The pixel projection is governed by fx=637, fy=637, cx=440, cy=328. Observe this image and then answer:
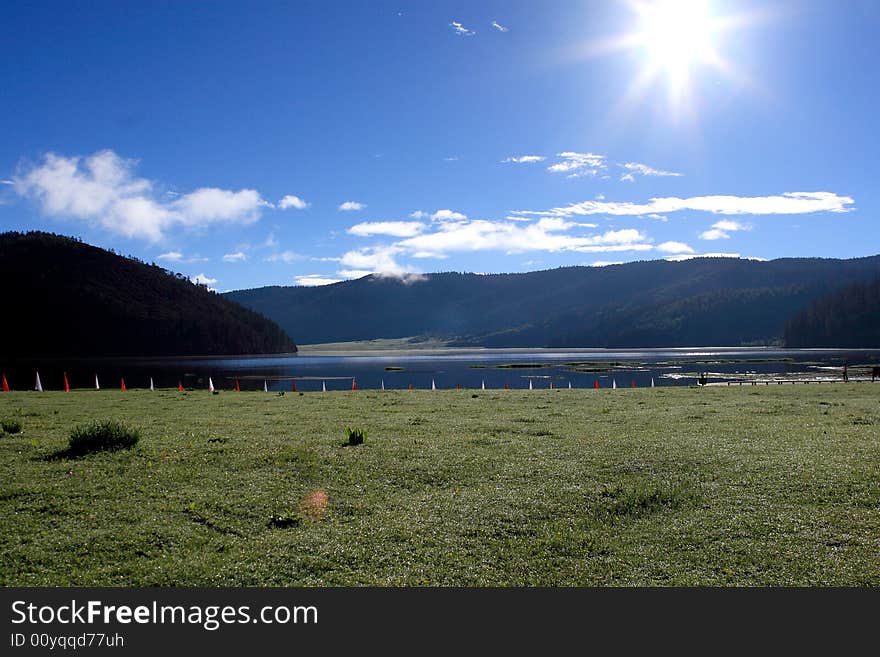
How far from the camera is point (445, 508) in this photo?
12.4 meters

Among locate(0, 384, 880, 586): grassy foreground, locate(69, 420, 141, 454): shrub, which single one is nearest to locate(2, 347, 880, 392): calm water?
locate(0, 384, 880, 586): grassy foreground

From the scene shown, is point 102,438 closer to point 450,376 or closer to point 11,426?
point 11,426

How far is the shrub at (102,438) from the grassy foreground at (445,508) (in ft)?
1.35

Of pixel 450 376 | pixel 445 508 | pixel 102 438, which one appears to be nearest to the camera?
pixel 445 508

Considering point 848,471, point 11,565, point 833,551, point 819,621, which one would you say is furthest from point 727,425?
point 11,565

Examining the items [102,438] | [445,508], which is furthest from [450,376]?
[445,508]

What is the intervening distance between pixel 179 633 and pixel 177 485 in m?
6.34

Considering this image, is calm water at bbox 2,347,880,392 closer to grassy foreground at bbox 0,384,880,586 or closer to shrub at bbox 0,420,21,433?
shrub at bbox 0,420,21,433

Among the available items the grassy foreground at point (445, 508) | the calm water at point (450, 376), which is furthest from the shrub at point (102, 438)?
the calm water at point (450, 376)

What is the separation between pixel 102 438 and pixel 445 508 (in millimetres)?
9527

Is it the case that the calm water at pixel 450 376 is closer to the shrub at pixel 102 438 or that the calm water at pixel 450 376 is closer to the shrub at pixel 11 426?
the shrub at pixel 11 426

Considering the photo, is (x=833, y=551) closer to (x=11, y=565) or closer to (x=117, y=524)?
(x=117, y=524)

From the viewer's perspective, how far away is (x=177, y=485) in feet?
44.7

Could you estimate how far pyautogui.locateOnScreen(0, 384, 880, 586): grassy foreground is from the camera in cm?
953
